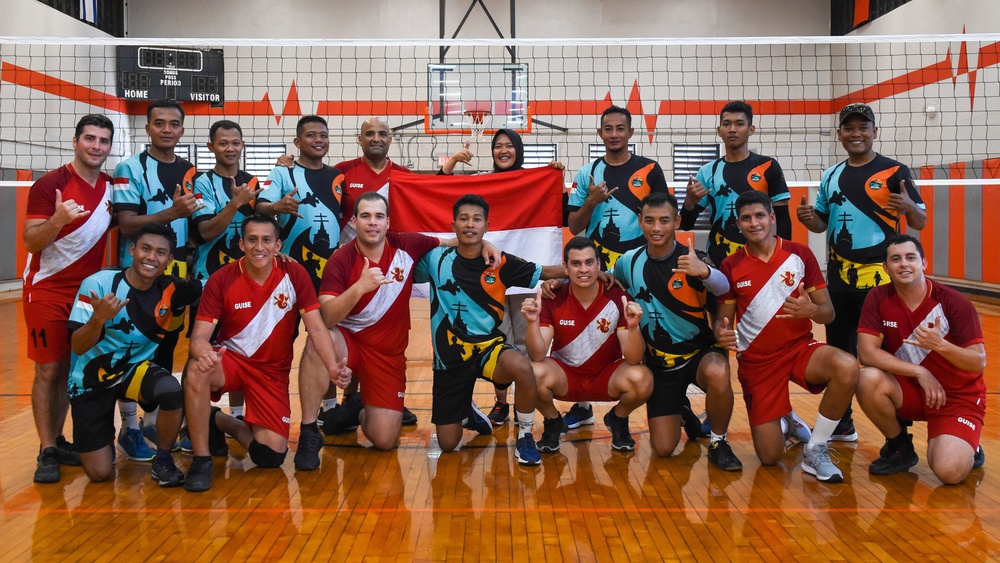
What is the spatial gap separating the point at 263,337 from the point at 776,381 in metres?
2.97

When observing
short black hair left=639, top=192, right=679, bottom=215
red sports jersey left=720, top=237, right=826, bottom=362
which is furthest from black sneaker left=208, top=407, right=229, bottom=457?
red sports jersey left=720, top=237, right=826, bottom=362

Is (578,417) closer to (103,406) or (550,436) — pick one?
(550,436)

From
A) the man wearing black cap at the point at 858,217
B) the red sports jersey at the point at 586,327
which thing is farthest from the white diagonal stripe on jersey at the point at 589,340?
the man wearing black cap at the point at 858,217

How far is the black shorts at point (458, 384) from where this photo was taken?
510 centimetres

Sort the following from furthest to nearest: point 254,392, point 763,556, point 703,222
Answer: point 703,222, point 254,392, point 763,556

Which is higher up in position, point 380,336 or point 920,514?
point 380,336

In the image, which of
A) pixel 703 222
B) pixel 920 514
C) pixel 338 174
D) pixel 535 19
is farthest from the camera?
pixel 703 222

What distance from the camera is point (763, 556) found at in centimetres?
343

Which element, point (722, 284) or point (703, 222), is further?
point (703, 222)

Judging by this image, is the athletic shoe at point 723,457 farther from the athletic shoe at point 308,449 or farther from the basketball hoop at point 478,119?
the basketball hoop at point 478,119

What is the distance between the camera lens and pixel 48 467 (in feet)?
14.9

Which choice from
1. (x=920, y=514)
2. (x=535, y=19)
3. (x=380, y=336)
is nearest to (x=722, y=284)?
(x=920, y=514)

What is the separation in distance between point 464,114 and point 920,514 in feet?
41.9

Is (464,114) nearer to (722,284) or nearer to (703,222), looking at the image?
(703,222)
